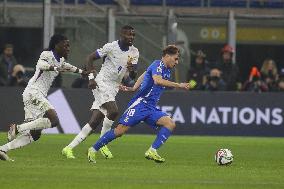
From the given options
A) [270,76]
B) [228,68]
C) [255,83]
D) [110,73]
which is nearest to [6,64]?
[228,68]

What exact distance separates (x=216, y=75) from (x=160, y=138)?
1191 centimetres

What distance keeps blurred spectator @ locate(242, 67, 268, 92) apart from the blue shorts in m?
12.9

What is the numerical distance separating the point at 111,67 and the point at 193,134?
32.0 feet

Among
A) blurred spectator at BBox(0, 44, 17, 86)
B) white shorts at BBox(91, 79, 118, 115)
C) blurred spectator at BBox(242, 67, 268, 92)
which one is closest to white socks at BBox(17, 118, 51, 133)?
white shorts at BBox(91, 79, 118, 115)

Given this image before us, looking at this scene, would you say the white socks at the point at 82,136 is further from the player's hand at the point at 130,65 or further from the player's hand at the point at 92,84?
the player's hand at the point at 130,65

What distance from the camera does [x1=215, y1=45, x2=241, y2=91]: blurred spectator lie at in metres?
29.8

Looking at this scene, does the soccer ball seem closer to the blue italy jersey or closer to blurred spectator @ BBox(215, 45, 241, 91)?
the blue italy jersey

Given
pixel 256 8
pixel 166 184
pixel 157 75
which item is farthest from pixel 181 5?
pixel 166 184

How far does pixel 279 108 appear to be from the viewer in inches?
1210

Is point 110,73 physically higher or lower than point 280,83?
higher

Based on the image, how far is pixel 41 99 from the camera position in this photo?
62.6 ft

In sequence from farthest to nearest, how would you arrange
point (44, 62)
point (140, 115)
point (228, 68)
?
point (228, 68)
point (44, 62)
point (140, 115)

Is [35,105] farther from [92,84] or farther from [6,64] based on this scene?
[6,64]

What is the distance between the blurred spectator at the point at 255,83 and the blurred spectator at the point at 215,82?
1.04 m
